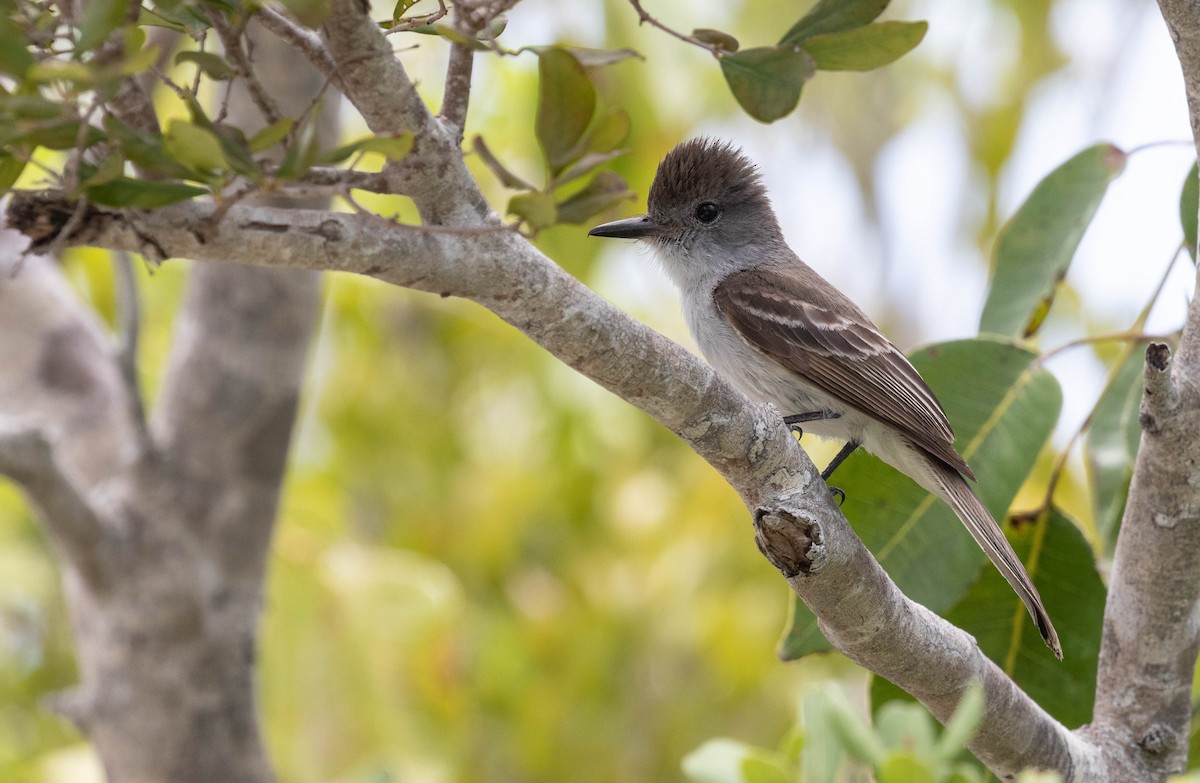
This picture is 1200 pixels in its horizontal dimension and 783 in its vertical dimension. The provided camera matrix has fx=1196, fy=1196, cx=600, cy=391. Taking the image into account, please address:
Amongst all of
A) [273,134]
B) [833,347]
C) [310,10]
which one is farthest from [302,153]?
[833,347]

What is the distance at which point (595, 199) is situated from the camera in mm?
1451

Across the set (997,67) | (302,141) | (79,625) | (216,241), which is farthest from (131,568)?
(997,67)

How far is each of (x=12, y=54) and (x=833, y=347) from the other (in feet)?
6.45

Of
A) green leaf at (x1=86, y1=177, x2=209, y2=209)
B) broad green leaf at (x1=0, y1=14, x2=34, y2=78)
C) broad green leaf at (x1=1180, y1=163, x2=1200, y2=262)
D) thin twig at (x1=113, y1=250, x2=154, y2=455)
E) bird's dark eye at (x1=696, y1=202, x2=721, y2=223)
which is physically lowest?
broad green leaf at (x1=1180, y1=163, x2=1200, y2=262)

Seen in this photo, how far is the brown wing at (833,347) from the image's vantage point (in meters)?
2.46

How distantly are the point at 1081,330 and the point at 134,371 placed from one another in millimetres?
3369

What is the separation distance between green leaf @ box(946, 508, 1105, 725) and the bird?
137mm

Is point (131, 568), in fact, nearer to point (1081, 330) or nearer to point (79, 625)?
point (79, 625)

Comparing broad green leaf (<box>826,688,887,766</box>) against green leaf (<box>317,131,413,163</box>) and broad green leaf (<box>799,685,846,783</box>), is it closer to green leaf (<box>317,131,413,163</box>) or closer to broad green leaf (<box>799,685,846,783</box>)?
broad green leaf (<box>799,685,846,783</box>)

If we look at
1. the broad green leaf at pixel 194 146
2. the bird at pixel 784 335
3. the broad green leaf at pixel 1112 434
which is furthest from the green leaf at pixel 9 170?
the broad green leaf at pixel 1112 434

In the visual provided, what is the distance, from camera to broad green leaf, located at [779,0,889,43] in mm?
1634

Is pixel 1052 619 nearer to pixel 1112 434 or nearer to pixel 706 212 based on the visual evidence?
pixel 1112 434

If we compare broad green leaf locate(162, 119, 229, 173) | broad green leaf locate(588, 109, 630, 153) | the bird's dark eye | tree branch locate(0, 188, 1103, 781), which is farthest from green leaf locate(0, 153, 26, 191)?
the bird's dark eye

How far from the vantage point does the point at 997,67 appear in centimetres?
578
